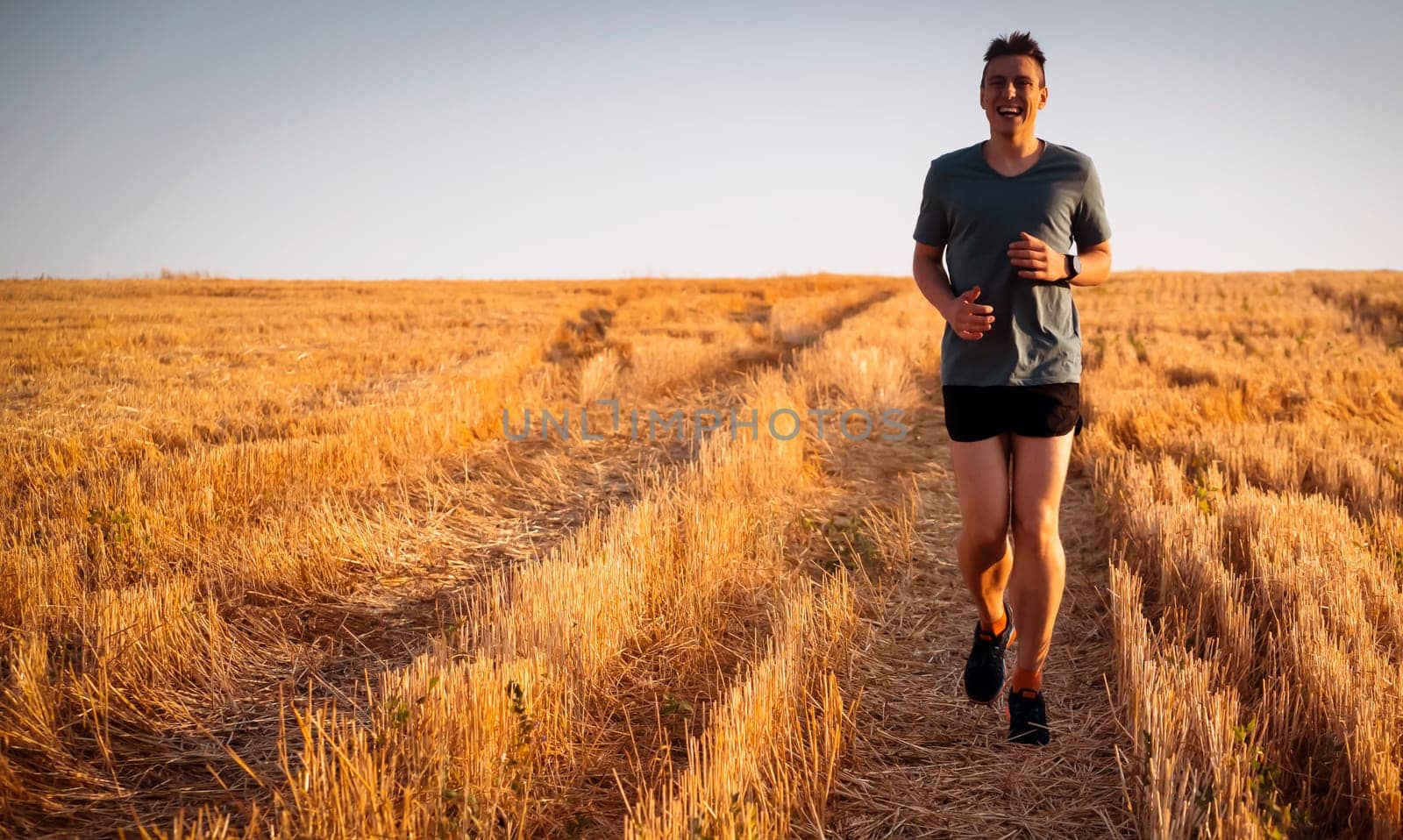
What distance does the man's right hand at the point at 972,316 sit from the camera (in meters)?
2.77

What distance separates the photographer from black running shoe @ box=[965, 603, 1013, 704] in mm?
3299

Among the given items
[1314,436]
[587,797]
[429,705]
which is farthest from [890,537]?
[1314,436]

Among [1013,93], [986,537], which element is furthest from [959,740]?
[1013,93]

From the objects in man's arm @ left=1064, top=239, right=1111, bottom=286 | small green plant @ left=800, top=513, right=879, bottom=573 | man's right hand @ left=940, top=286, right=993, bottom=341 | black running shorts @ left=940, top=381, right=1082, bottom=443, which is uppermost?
man's arm @ left=1064, top=239, right=1111, bottom=286

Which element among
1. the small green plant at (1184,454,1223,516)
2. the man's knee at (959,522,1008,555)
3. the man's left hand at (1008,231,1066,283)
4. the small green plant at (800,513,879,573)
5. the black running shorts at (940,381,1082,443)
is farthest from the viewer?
the small green plant at (800,513,879,573)

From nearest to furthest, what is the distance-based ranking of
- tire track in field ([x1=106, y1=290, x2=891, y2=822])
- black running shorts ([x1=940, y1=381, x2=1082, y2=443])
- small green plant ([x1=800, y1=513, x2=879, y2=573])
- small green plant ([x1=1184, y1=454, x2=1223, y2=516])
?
black running shorts ([x1=940, y1=381, x2=1082, y2=443]) → tire track in field ([x1=106, y1=290, x2=891, y2=822]) → small green plant ([x1=1184, y1=454, x2=1223, y2=516]) → small green plant ([x1=800, y1=513, x2=879, y2=573])

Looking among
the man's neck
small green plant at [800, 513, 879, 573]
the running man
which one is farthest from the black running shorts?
small green plant at [800, 513, 879, 573]

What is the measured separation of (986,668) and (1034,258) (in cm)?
167

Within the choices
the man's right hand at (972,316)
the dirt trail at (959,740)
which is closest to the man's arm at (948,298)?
the man's right hand at (972,316)

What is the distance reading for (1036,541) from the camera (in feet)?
9.56

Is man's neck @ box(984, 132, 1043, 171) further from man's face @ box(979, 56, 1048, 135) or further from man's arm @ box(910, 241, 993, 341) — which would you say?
man's arm @ box(910, 241, 993, 341)

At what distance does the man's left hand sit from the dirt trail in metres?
1.77

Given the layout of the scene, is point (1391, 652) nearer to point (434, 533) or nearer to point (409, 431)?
point (434, 533)

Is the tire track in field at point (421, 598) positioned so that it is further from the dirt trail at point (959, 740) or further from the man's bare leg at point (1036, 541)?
the man's bare leg at point (1036, 541)
